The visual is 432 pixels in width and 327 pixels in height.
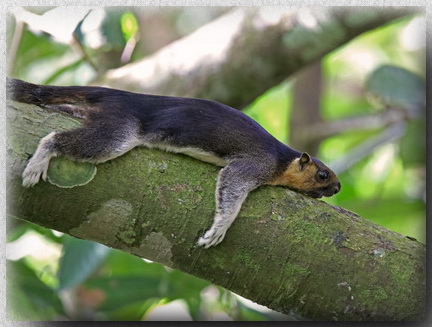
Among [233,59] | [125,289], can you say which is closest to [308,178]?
[125,289]

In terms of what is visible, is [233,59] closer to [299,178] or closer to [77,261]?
[299,178]

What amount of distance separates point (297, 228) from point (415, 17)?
4.33 feet

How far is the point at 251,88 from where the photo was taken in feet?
15.5

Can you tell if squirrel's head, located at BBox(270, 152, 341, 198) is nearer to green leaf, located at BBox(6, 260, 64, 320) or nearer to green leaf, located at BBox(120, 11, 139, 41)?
green leaf, located at BBox(120, 11, 139, 41)

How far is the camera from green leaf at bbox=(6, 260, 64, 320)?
316 centimetres

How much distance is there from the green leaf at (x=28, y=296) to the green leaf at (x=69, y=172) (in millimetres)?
605

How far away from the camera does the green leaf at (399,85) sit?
368 cm

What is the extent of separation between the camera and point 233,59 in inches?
185

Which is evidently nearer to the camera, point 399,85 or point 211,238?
point 211,238

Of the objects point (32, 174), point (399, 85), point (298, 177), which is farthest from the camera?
point (399, 85)

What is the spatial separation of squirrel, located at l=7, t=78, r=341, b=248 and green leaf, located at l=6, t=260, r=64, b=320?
67 centimetres

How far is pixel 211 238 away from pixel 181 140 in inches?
20.5

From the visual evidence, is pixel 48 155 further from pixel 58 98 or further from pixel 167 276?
pixel 167 276

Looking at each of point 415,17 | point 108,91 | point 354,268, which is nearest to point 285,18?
point 415,17
